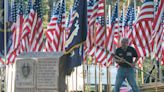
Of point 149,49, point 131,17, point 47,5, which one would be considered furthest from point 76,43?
point 47,5

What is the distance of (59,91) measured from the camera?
1263cm

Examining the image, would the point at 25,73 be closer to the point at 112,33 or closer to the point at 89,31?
the point at 89,31

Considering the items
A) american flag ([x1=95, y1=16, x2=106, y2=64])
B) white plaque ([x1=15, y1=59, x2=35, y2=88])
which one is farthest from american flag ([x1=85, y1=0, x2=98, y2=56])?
white plaque ([x1=15, y1=59, x2=35, y2=88])

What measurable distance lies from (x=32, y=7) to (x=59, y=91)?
7002 mm

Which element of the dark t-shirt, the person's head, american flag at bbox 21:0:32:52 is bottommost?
the dark t-shirt

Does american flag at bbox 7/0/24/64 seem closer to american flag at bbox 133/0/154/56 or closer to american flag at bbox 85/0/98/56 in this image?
american flag at bbox 85/0/98/56

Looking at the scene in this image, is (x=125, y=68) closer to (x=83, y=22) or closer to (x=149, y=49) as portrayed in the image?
(x=83, y=22)

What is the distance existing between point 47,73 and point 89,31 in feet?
18.0

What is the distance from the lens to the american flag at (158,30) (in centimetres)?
1469

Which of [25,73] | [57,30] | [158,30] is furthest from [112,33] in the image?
[25,73]

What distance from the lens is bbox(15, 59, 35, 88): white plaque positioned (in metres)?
12.7

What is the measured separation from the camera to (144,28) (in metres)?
16.3

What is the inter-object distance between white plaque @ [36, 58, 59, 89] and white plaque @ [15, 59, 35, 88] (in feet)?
0.52

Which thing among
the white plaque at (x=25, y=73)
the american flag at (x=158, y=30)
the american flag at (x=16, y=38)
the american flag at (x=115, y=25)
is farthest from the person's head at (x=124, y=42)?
the american flag at (x=115, y=25)
